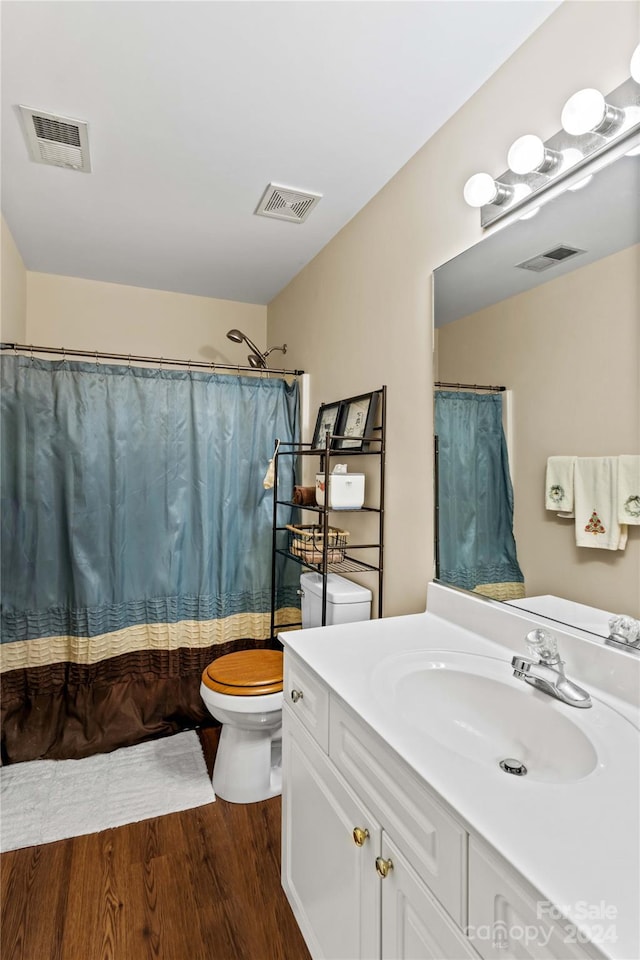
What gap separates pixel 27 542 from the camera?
227 centimetres

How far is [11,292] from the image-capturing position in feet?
7.96

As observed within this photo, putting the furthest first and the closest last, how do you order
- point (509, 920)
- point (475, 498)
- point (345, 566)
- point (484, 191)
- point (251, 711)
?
point (345, 566) → point (251, 711) → point (475, 498) → point (484, 191) → point (509, 920)

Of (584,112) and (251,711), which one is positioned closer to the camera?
(584,112)

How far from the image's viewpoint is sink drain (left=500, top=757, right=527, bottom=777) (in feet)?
3.18

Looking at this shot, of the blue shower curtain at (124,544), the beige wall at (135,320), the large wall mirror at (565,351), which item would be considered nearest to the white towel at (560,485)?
the large wall mirror at (565,351)

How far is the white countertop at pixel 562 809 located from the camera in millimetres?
565

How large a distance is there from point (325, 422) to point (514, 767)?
170 centimetres

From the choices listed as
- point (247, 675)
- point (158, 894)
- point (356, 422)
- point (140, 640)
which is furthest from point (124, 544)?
point (158, 894)

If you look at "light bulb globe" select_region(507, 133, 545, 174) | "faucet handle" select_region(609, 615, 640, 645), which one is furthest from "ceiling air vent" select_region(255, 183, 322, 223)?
"faucet handle" select_region(609, 615, 640, 645)

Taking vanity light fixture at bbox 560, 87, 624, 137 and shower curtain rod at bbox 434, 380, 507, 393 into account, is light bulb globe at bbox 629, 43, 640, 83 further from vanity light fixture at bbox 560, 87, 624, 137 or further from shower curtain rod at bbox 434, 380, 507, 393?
shower curtain rod at bbox 434, 380, 507, 393

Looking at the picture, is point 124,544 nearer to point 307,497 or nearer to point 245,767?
point 307,497

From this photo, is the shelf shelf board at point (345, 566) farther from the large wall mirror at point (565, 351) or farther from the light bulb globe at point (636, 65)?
the light bulb globe at point (636, 65)

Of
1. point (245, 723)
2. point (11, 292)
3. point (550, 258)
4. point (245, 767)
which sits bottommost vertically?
point (245, 767)

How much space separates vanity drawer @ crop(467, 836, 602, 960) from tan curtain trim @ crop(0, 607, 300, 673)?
194 cm
